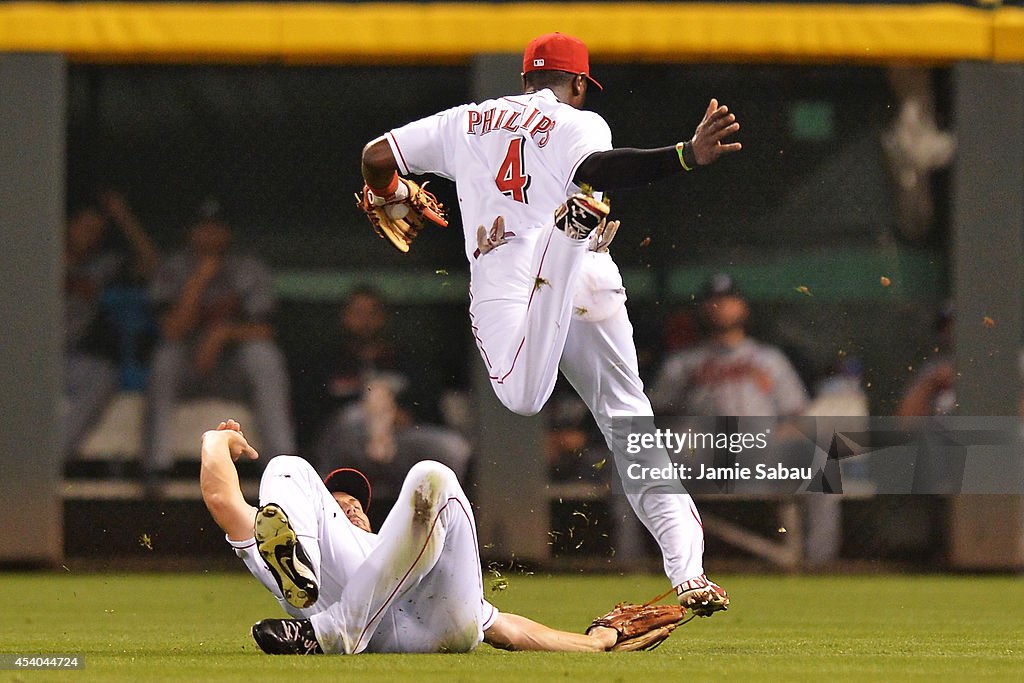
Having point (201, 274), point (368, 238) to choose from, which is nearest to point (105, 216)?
point (201, 274)

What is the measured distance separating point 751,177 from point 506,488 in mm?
2232

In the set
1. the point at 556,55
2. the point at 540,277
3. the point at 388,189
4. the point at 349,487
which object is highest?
the point at 556,55

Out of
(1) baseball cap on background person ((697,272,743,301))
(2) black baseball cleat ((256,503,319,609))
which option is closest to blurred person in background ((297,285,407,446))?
(1) baseball cap on background person ((697,272,743,301))

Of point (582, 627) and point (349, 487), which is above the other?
point (349, 487)

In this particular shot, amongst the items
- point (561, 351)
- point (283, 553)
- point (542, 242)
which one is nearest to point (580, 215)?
point (542, 242)

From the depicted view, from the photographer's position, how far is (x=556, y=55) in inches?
242

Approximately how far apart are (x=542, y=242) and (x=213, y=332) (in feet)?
14.4

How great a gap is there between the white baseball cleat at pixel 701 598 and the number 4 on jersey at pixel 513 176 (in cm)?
148

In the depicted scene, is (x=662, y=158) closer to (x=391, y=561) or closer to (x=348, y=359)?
(x=391, y=561)

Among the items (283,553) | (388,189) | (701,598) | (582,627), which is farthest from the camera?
(582,627)

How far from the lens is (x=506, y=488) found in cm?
948

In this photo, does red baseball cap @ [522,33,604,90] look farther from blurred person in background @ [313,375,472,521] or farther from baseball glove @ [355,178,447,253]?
blurred person in background @ [313,375,472,521]

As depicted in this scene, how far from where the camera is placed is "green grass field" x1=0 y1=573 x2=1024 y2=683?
4.81 meters

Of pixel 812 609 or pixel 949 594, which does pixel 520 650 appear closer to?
pixel 812 609
